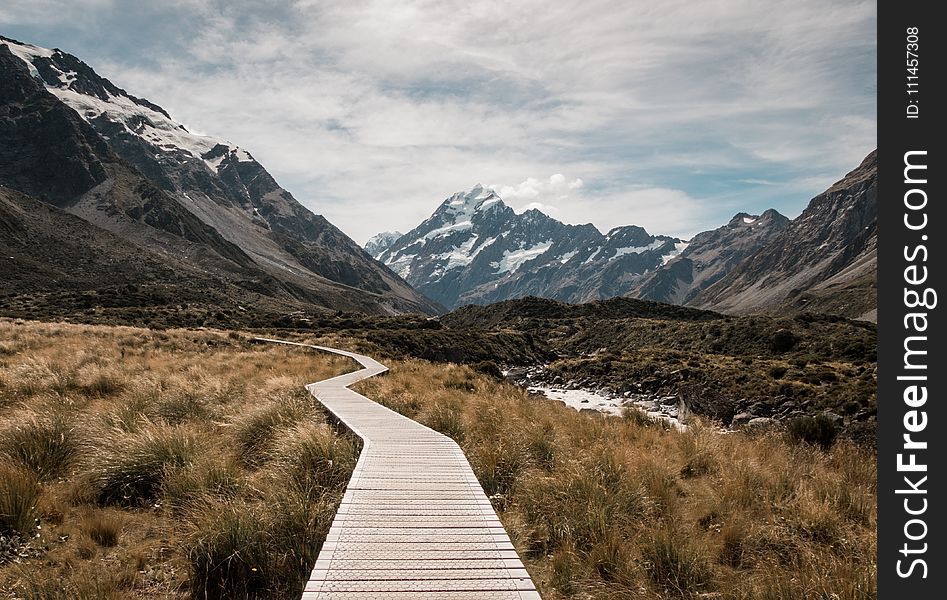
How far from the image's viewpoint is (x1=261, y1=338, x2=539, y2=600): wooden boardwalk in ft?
14.6

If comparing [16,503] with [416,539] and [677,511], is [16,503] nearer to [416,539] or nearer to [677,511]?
[416,539]

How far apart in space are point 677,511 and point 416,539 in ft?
13.0

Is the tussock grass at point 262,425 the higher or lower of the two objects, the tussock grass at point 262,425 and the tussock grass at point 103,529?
the higher

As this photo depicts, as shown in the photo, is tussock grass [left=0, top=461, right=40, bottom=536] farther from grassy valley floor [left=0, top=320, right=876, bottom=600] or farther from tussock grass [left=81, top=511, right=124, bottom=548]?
tussock grass [left=81, top=511, right=124, bottom=548]

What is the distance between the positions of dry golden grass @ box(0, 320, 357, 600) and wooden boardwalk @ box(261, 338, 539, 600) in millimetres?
510

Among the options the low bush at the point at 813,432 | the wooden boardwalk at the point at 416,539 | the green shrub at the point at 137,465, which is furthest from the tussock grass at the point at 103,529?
the low bush at the point at 813,432

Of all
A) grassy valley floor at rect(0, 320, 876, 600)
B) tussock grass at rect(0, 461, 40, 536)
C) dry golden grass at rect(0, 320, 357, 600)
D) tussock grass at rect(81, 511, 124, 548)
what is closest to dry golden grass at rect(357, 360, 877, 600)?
grassy valley floor at rect(0, 320, 876, 600)

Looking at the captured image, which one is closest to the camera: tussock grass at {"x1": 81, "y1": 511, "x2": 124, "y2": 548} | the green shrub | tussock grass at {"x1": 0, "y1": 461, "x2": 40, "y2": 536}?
tussock grass at {"x1": 0, "y1": 461, "x2": 40, "y2": 536}

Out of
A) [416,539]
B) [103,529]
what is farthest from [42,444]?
[416,539]

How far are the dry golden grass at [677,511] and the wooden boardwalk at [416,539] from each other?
0.71m

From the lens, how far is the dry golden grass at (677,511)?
17.3 ft

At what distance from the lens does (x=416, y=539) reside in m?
5.38

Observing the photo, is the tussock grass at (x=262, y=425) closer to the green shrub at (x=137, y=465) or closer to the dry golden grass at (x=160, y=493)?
the dry golden grass at (x=160, y=493)

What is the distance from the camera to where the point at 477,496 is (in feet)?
22.0
